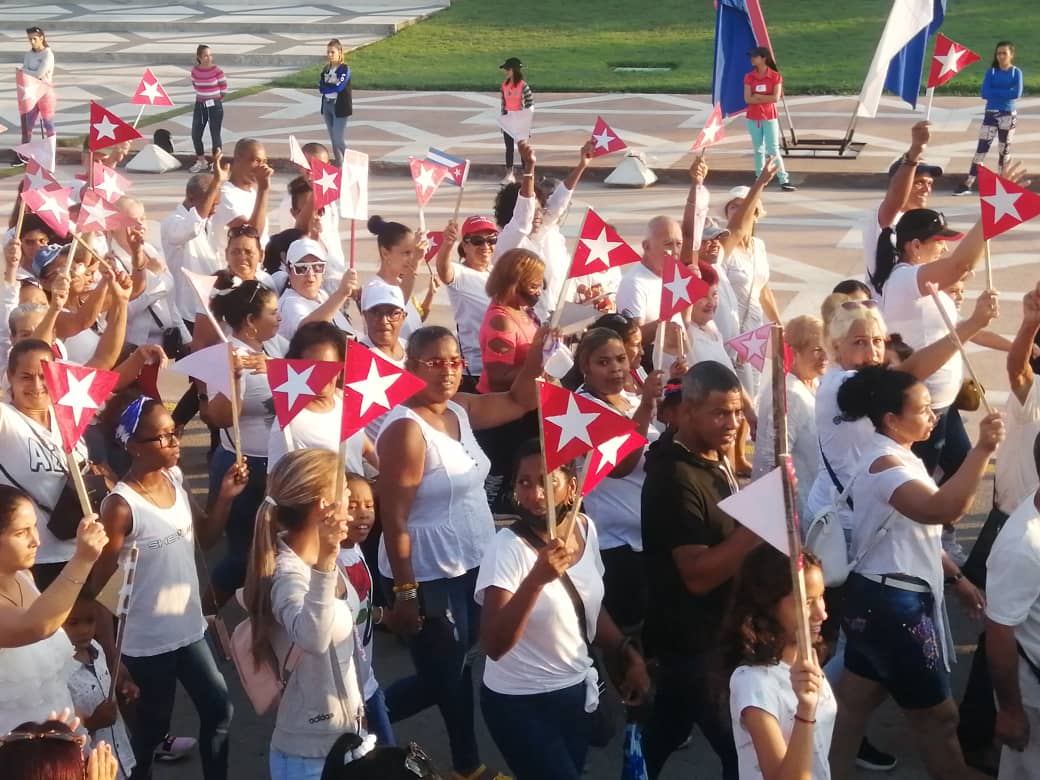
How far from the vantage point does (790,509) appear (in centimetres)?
394

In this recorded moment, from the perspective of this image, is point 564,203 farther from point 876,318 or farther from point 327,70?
point 327,70

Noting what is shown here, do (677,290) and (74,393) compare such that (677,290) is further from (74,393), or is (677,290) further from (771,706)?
(771,706)

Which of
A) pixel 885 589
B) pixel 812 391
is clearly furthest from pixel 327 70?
pixel 885 589

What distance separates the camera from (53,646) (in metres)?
4.55

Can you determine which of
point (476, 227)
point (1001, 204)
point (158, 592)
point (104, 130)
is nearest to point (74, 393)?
point (158, 592)

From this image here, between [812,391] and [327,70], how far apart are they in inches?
589

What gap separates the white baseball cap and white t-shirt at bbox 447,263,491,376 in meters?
0.79

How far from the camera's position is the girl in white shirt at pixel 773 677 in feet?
12.5

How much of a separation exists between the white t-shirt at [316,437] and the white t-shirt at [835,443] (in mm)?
1952

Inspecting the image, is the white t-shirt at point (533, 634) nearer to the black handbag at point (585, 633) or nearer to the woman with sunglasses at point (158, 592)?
the black handbag at point (585, 633)

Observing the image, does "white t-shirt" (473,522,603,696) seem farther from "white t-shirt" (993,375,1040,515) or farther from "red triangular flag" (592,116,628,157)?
"red triangular flag" (592,116,628,157)

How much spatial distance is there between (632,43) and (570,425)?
26948mm

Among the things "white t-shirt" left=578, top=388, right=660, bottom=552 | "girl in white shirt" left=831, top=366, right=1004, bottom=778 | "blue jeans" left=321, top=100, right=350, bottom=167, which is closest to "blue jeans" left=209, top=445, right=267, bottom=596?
"white t-shirt" left=578, top=388, right=660, bottom=552

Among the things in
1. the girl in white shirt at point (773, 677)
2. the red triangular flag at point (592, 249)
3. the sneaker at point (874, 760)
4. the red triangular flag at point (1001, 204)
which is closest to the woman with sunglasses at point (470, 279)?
the red triangular flag at point (592, 249)
